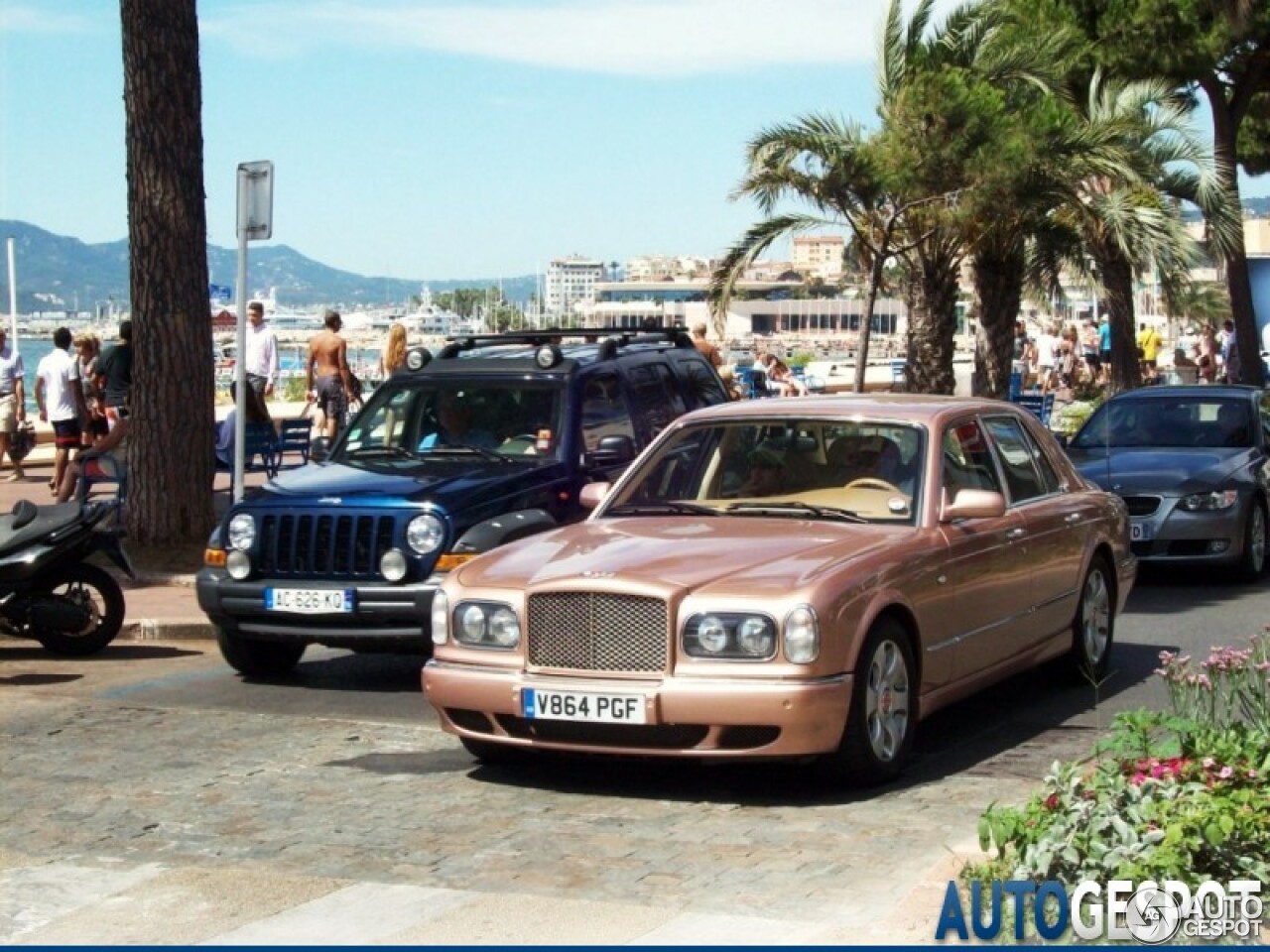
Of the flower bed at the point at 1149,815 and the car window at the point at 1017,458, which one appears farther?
the car window at the point at 1017,458

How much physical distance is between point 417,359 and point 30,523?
254cm

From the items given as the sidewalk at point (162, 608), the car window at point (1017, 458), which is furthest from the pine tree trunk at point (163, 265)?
the car window at point (1017, 458)

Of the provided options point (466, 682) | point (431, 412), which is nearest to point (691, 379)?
point (431, 412)

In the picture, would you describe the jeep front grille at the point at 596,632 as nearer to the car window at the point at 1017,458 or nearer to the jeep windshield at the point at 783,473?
the jeep windshield at the point at 783,473

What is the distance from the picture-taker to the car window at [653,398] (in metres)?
13.0

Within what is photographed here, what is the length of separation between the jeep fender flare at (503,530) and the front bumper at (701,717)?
8.74ft

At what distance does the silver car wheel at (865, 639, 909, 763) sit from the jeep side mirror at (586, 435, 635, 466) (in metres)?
3.81

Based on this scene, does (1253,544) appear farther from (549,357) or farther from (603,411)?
(549,357)

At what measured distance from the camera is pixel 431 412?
12.6m

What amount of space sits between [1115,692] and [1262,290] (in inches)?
1243

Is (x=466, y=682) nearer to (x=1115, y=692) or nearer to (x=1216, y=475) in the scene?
(x=1115, y=692)

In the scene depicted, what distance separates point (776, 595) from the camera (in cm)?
798

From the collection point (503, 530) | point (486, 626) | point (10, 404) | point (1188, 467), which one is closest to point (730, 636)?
point (486, 626)

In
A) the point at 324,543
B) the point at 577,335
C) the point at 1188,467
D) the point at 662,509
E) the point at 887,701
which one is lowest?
the point at 887,701
